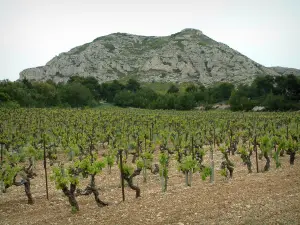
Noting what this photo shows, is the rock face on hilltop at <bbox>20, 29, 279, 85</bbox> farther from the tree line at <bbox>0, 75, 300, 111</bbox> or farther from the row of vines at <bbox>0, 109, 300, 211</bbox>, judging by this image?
the row of vines at <bbox>0, 109, 300, 211</bbox>

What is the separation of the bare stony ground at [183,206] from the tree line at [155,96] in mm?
54298

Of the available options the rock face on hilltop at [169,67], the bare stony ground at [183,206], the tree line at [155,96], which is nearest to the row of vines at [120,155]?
the bare stony ground at [183,206]

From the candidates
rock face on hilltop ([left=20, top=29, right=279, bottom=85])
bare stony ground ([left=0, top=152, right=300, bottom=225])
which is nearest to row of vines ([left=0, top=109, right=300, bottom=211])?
bare stony ground ([left=0, top=152, right=300, bottom=225])

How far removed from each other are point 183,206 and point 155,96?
293 ft

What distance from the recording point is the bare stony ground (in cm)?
1052

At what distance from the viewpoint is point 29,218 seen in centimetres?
1286

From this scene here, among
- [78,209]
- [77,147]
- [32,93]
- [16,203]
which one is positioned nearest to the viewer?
[78,209]

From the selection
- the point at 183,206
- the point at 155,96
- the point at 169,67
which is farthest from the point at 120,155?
the point at 169,67

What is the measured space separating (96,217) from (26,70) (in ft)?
670

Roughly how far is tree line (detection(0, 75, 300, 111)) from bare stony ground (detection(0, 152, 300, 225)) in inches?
2138

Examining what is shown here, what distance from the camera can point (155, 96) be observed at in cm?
10075

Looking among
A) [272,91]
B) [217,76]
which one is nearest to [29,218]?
[272,91]

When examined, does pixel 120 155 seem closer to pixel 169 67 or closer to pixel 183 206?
pixel 183 206

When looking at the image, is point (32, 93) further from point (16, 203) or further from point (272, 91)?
point (16, 203)
